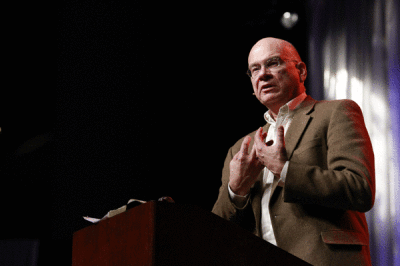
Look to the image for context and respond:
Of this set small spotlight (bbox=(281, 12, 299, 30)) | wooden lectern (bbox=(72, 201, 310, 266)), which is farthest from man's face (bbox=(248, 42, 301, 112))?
small spotlight (bbox=(281, 12, 299, 30))

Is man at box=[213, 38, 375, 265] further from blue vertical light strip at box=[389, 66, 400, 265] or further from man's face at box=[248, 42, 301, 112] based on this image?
blue vertical light strip at box=[389, 66, 400, 265]

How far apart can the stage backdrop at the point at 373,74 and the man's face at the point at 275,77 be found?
199 centimetres

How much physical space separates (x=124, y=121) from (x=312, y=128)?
6.90ft

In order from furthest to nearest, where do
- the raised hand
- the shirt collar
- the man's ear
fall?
the man's ear
the shirt collar
the raised hand

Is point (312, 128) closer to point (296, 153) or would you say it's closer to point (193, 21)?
point (296, 153)

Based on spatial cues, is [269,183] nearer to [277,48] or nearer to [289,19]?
[277,48]

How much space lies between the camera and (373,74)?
365cm

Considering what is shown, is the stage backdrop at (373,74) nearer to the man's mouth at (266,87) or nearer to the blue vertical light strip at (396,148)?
the blue vertical light strip at (396,148)

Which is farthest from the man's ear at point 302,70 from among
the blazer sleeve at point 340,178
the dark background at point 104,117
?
the dark background at point 104,117

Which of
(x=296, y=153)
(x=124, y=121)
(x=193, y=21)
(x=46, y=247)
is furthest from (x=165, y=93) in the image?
(x=296, y=153)

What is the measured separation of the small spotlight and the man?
241cm

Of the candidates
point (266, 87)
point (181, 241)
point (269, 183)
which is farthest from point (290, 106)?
point (181, 241)

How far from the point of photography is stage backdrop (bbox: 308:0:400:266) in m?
3.38

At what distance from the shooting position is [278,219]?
55.7 inches
